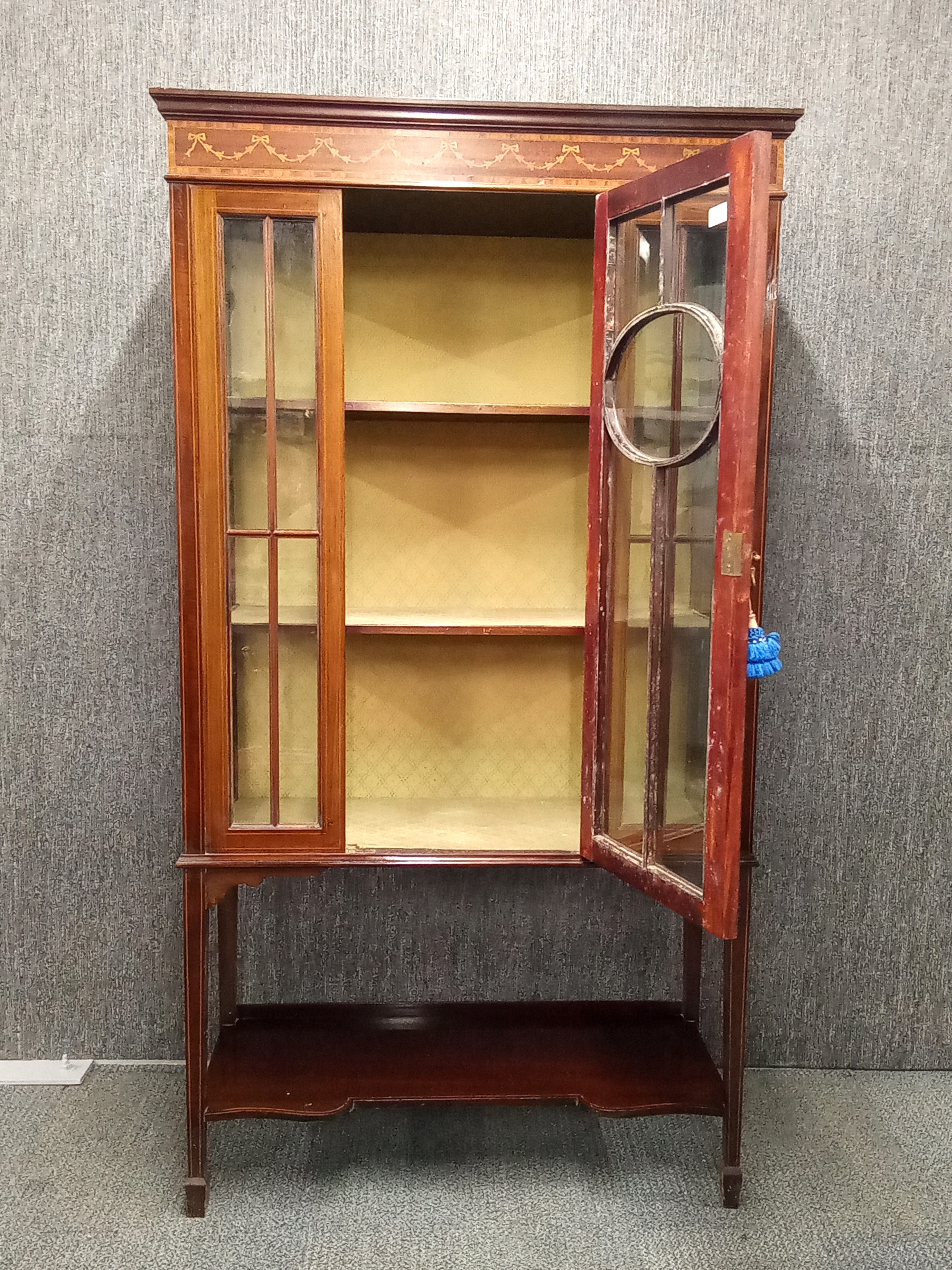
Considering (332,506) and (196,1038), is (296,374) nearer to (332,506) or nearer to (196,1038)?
(332,506)

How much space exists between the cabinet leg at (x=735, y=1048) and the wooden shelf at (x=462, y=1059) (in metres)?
0.03

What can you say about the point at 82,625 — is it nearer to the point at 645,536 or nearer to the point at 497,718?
the point at 497,718

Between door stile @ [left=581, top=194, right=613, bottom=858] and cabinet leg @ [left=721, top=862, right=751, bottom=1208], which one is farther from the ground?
door stile @ [left=581, top=194, right=613, bottom=858]

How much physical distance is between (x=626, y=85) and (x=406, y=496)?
0.94m

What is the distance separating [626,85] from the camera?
2010 millimetres

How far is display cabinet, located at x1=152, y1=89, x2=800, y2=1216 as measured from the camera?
147cm

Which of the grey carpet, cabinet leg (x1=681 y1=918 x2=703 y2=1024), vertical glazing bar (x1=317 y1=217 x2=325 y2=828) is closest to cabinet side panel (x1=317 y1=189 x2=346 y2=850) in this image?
vertical glazing bar (x1=317 y1=217 x2=325 y2=828)

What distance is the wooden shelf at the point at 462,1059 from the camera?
1.75 metres

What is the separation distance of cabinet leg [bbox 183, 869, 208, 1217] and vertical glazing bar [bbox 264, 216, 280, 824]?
210mm

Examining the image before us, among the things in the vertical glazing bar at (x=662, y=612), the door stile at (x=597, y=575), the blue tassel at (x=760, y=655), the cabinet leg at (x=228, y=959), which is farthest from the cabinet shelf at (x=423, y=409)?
the cabinet leg at (x=228, y=959)

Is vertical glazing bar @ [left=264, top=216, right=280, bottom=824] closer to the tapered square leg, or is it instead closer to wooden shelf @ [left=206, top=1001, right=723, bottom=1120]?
wooden shelf @ [left=206, top=1001, right=723, bottom=1120]

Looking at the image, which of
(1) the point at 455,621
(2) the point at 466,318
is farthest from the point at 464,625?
(2) the point at 466,318

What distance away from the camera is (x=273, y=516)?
162 cm

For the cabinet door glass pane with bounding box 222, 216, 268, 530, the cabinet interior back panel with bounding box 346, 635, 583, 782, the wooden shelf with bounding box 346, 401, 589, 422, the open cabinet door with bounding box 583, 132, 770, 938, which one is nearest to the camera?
the open cabinet door with bounding box 583, 132, 770, 938
